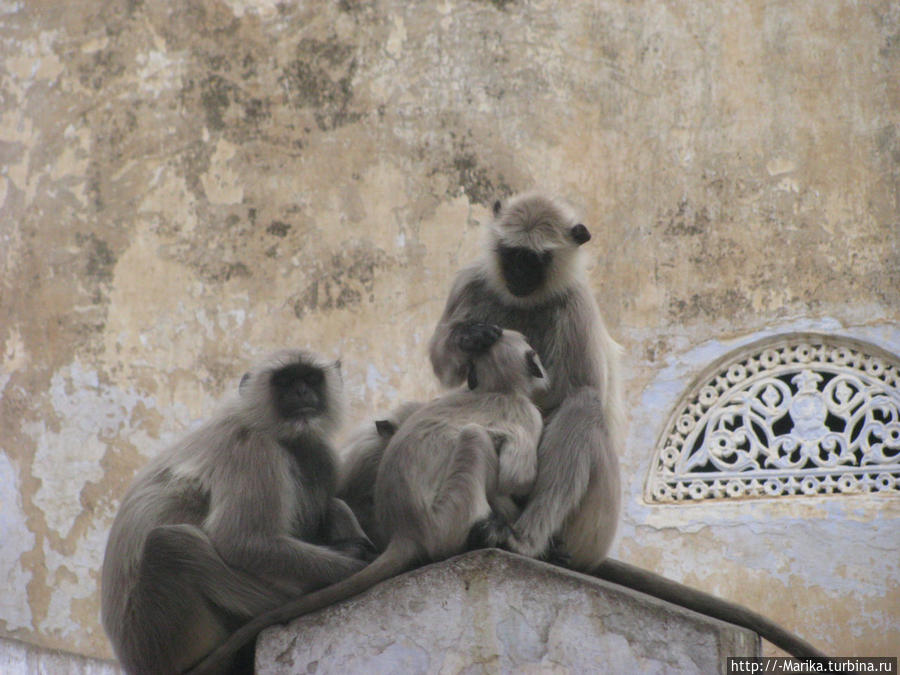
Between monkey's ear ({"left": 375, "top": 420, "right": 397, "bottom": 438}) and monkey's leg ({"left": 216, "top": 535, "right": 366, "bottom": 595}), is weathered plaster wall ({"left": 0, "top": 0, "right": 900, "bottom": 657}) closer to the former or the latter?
monkey's ear ({"left": 375, "top": 420, "right": 397, "bottom": 438})

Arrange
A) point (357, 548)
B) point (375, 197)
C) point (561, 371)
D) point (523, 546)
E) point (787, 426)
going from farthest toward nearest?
point (375, 197) → point (787, 426) → point (561, 371) → point (357, 548) → point (523, 546)

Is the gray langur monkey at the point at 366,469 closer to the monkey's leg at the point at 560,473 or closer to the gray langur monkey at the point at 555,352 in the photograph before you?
the gray langur monkey at the point at 555,352

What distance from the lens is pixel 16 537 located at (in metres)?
7.12

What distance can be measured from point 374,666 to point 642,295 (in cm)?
385

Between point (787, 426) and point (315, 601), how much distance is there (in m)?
3.90

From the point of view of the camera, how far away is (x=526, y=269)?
3830 mm

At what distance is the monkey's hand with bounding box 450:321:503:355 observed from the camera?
11.9 feet

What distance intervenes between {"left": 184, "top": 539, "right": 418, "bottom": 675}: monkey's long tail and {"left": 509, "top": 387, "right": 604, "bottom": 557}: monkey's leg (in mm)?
256

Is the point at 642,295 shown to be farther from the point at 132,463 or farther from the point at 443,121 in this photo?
the point at 132,463

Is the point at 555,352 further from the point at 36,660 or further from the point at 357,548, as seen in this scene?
the point at 36,660

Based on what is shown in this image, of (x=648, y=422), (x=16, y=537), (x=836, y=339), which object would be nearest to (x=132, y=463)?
(x=16, y=537)

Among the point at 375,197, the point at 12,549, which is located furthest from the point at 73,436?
the point at 375,197

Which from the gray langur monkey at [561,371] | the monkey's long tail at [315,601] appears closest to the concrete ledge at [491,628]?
the monkey's long tail at [315,601]

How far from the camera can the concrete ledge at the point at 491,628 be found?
10.8 feet
